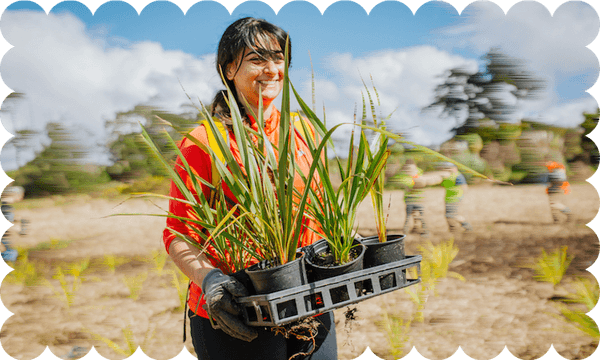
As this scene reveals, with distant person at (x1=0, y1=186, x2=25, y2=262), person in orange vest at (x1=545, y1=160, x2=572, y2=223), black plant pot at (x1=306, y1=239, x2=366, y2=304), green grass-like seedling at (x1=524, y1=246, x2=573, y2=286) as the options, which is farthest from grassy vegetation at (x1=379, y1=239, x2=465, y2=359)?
distant person at (x1=0, y1=186, x2=25, y2=262)

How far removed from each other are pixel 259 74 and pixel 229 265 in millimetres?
479

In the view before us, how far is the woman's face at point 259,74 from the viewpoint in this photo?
1.03 metres

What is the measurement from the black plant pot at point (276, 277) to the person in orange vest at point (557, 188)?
2.55 metres

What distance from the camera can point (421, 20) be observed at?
102 inches

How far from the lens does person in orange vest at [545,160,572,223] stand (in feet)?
8.87

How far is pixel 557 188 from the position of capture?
2.73m

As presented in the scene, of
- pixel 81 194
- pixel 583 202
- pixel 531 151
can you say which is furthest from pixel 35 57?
pixel 583 202

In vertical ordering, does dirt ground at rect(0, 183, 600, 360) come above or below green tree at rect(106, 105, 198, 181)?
below

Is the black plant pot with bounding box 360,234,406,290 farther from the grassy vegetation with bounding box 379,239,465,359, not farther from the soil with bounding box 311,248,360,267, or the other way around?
the grassy vegetation with bounding box 379,239,465,359

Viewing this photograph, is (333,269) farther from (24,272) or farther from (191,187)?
(24,272)

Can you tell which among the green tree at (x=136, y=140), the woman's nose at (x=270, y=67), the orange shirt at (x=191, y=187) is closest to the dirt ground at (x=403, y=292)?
the green tree at (x=136, y=140)

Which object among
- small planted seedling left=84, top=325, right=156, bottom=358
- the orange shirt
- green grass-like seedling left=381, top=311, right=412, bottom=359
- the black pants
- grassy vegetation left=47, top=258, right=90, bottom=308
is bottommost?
green grass-like seedling left=381, top=311, right=412, bottom=359

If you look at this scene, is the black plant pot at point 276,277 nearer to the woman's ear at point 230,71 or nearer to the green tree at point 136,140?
the woman's ear at point 230,71

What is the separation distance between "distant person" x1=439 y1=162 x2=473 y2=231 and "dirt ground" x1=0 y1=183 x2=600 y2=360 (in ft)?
0.17
